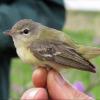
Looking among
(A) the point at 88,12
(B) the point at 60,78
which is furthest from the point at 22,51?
(A) the point at 88,12

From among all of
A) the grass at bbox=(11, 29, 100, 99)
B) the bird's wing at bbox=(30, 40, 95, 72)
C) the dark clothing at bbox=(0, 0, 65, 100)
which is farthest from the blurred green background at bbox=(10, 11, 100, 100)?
the bird's wing at bbox=(30, 40, 95, 72)

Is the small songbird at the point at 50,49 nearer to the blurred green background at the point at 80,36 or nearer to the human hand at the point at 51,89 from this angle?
the human hand at the point at 51,89

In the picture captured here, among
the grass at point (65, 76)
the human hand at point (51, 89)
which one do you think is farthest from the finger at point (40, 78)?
the grass at point (65, 76)

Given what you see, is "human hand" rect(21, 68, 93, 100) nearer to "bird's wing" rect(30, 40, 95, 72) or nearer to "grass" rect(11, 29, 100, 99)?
"bird's wing" rect(30, 40, 95, 72)

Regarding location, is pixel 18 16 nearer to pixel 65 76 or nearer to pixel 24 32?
pixel 65 76

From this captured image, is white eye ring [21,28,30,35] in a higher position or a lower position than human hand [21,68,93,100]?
higher

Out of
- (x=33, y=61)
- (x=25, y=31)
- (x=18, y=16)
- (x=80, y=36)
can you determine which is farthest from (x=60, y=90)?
(x=80, y=36)

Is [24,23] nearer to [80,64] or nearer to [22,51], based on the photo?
[22,51]
